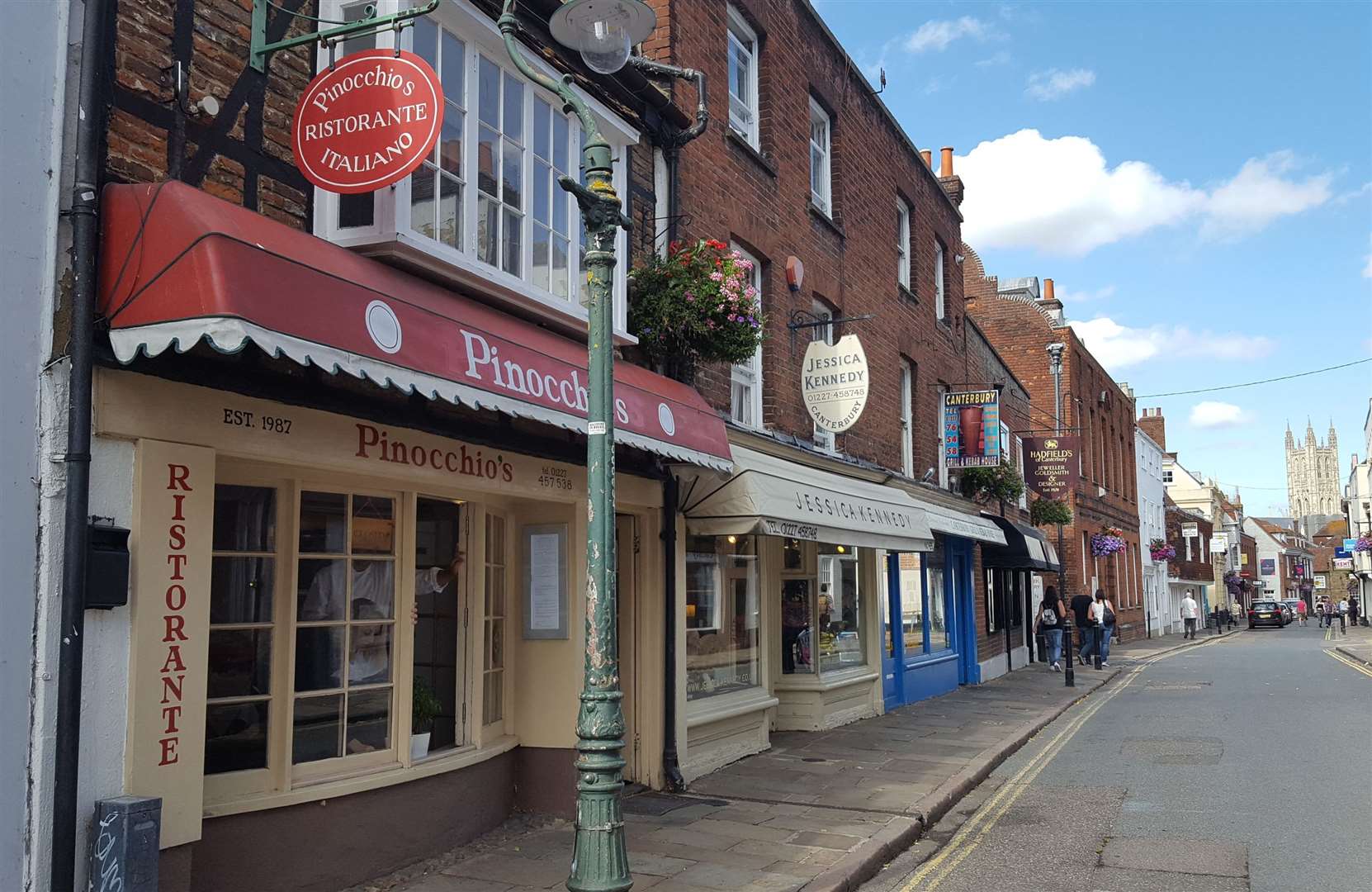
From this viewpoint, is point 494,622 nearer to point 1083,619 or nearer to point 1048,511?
point 1083,619

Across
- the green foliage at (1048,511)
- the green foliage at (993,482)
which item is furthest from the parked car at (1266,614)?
the green foliage at (993,482)

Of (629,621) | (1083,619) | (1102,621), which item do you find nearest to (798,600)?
(629,621)

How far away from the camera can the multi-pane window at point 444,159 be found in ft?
21.1

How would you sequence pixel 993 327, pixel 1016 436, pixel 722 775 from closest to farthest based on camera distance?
pixel 722 775 → pixel 1016 436 → pixel 993 327

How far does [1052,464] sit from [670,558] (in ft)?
55.7

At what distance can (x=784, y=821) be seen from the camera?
332 inches

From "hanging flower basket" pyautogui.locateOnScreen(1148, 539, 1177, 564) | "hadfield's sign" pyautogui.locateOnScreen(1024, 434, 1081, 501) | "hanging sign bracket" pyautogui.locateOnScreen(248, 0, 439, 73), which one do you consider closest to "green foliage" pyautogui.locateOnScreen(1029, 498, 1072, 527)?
"hadfield's sign" pyautogui.locateOnScreen(1024, 434, 1081, 501)

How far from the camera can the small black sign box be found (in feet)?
15.0

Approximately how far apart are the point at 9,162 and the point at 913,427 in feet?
49.1

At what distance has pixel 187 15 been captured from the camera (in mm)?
5445

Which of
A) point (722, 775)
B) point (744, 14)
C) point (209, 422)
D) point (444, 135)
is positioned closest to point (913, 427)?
point (744, 14)

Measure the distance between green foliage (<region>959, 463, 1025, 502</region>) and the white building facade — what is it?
92.3 feet

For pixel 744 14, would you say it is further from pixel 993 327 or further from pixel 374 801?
pixel 993 327

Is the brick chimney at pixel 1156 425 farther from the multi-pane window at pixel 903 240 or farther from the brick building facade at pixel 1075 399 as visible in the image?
the multi-pane window at pixel 903 240
